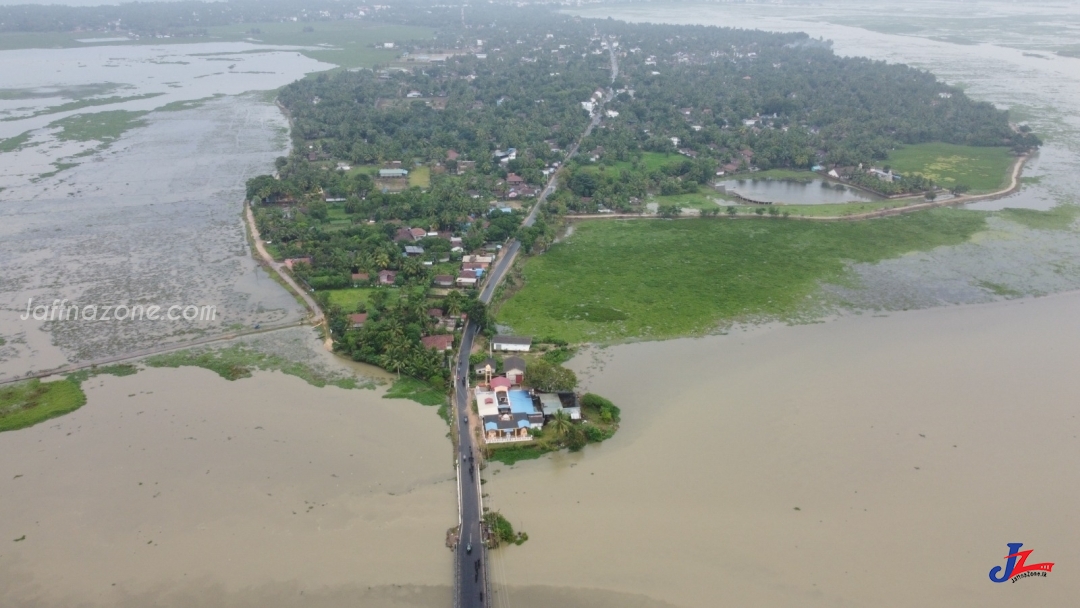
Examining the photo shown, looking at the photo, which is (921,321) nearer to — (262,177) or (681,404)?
(681,404)

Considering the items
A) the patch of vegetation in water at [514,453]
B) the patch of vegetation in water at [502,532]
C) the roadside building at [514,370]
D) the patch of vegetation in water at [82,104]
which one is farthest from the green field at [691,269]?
the patch of vegetation in water at [82,104]

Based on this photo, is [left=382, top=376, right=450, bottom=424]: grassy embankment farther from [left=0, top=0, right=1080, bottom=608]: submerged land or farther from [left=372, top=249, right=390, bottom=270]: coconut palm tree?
[left=372, top=249, right=390, bottom=270]: coconut palm tree

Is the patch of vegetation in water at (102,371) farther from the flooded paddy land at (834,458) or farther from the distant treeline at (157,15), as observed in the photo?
the distant treeline at (157,15)

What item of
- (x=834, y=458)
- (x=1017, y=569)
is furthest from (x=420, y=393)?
(x=1017, y=569)

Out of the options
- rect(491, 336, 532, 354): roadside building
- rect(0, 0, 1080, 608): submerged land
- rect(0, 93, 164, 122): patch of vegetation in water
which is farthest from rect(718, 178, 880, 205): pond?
rect(0, 93, 164, 122): patch of vegetation in water

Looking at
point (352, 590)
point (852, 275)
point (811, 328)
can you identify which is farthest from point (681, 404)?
point (852, 275)

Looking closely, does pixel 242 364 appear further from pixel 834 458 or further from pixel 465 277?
pixel 834 458
